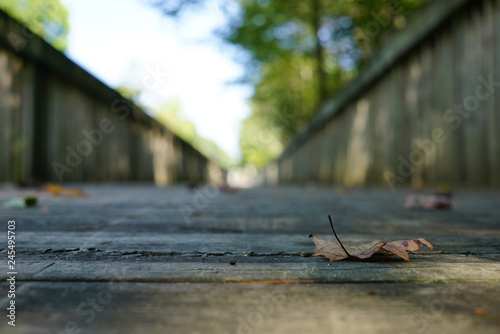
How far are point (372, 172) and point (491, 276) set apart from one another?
4907 mm

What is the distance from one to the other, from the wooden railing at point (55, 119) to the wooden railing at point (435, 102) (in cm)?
486

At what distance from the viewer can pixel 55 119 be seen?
515 cm

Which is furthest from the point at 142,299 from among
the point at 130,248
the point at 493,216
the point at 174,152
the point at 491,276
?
the point at 174,152

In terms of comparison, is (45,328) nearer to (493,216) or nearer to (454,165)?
(493,216)

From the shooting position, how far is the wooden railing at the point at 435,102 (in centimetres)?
297

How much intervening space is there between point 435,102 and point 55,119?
5359 millimetres

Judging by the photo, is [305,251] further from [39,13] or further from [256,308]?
[39,13]

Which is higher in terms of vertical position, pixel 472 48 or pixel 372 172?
pixel 472 48

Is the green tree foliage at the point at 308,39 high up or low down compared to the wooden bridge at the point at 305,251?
up

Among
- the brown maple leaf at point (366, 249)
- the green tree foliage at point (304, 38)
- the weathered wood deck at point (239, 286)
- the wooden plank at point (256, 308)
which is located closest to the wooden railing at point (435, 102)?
the green tree foliage at point (304, 38)

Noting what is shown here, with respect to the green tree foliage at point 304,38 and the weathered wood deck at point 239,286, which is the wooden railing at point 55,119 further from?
the weathered wood deck at point 239,286

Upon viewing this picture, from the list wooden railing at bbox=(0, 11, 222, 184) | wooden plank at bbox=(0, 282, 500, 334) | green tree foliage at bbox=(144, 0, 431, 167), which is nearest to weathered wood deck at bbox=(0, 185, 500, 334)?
wooden plank at bbox=(0, 282, 500, 334)

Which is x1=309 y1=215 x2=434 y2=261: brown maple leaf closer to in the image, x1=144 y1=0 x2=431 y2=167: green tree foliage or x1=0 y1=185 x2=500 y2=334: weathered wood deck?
x1=0 y1=185 x2=500 y2=334: weathered wood deck

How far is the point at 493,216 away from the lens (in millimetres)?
1579
